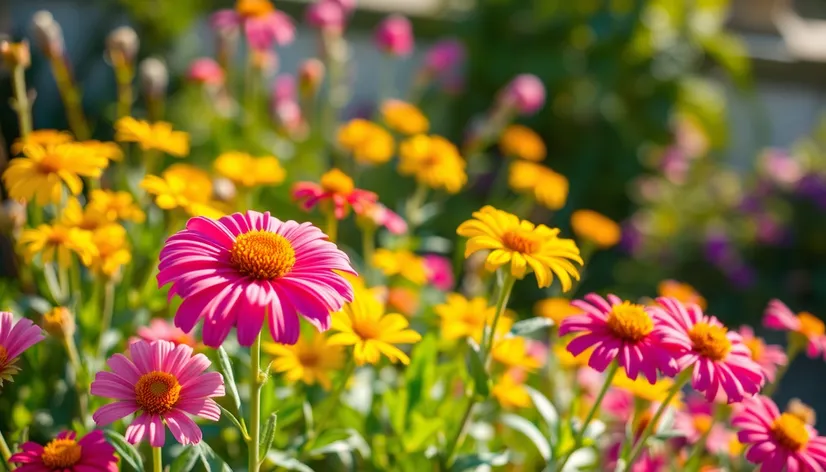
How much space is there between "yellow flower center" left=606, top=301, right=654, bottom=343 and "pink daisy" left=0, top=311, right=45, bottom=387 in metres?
0.50

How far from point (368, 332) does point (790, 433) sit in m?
0.43

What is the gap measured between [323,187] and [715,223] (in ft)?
5.46

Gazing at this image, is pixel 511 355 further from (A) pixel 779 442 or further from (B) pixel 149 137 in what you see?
(B) pixel 149 137

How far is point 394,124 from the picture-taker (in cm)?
132

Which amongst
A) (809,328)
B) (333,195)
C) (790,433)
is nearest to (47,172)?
(333,195)

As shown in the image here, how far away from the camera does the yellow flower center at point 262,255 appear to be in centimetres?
60

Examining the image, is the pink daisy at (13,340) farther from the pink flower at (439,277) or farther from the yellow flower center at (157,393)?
the pink flower at (439,277)

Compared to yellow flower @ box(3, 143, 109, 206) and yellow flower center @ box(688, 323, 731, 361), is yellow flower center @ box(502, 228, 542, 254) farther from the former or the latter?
yellow flower @ box(3, 143, 109, 206)

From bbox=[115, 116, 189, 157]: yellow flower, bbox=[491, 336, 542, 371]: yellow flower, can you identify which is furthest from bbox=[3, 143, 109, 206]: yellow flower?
bbox=[491, 336, 542, 371]: yellow flower

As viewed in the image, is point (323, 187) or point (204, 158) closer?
point (323, 187)

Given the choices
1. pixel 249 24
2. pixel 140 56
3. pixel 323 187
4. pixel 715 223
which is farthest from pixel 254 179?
pixel 715 223

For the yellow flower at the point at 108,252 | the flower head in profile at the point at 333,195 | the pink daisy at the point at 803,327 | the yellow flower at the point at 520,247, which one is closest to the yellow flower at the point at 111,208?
the yellow flower at the point at 108,252

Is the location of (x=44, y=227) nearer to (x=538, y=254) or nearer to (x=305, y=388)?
(x=305, y=388)

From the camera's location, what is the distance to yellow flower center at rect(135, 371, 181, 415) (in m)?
0.61
